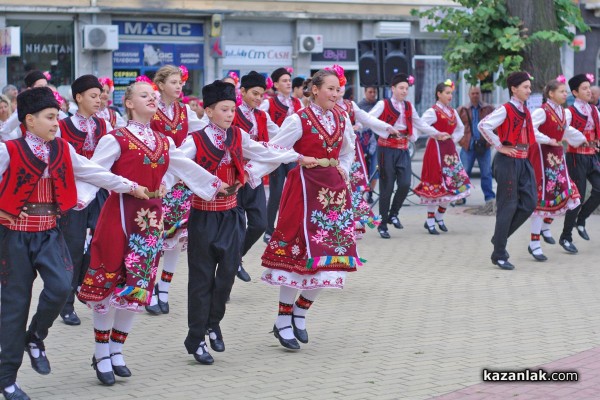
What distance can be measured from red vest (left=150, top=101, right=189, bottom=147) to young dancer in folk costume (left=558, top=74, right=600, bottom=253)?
15.7 feet

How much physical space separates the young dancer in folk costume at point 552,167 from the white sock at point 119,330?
6279 millimetres

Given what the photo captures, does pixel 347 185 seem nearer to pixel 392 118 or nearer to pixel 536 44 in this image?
pixel 392 118

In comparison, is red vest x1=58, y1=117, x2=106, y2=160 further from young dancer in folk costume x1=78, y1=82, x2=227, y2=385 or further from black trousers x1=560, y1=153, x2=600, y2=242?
black trousers x1=560, y1=153, x2=600, y2=242

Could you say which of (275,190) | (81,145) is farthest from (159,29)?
(81,145)

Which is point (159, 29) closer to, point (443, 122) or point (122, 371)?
point (443, 122)

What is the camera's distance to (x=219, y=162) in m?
7.70

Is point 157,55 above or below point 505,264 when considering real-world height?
above

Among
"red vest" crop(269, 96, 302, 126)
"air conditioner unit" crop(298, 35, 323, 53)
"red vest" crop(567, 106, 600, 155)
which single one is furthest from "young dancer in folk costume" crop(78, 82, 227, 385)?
"air conditioner unit" crop(298, 35, 323, 53)

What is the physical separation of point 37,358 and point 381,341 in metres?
2.42

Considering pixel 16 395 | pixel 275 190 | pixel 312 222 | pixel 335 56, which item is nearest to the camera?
pixel 16 395

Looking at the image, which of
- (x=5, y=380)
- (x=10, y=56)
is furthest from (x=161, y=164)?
(x=10, y=56)

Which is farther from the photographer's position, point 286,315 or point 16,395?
point 286,315

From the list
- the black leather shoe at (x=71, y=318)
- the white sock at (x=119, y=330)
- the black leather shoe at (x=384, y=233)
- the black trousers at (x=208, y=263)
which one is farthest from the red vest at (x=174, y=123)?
the black leather shoe at (x=384, y=233)

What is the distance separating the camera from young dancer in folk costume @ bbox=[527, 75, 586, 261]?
40.4ft
